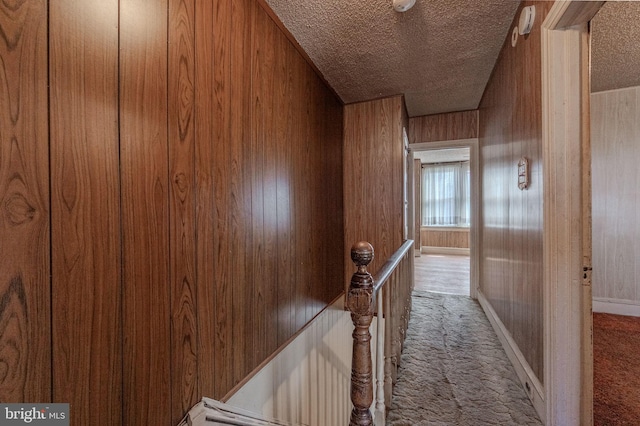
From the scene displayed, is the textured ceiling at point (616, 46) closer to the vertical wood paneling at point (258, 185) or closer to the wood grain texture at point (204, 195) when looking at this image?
the vertical wood paneling at point (258, 185)

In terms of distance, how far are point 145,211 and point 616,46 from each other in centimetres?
351

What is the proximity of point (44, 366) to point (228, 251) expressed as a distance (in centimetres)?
77

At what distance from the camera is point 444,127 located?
3.60m

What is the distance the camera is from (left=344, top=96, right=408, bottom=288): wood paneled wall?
10.1ft

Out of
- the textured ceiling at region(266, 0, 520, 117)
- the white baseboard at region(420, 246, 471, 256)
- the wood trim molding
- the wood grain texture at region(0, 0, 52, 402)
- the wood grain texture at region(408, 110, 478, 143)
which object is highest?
the textured ceiling at region(266, 0, 520, 117)

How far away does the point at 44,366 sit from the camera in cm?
74

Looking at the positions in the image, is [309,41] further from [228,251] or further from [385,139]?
[228,251]

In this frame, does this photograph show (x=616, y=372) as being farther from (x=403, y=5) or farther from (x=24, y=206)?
(x=24, y=206)

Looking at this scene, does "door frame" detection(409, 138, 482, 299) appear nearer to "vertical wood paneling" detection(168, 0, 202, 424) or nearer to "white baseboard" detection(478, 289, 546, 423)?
"white baseboard" detection(478, 289, 546, 423)

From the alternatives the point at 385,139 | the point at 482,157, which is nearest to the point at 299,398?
the point at 385,139

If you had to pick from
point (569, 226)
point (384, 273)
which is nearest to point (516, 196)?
point (569, 226)

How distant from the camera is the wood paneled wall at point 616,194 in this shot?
2764 millimetres

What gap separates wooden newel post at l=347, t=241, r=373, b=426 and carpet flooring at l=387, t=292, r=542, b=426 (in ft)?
2.21

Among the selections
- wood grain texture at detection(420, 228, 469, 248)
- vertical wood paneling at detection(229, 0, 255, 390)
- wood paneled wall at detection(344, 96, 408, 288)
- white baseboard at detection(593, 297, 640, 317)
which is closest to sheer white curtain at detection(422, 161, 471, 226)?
wood grain texture at detection(420, 228, 469, 248)
